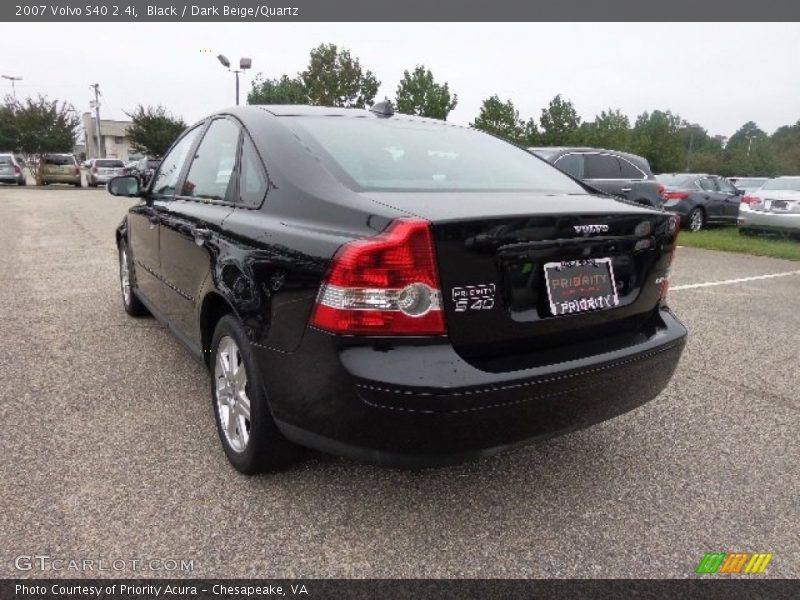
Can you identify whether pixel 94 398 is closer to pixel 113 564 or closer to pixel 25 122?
pixel 113 564

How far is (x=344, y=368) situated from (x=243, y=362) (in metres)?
0.67

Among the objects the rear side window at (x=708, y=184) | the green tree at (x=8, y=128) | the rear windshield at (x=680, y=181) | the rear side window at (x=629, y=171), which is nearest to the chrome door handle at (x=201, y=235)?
the rear side window at (x=629, y=171)

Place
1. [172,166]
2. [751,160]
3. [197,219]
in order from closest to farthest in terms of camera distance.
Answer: [197,219]
[172,166]
[751,160]

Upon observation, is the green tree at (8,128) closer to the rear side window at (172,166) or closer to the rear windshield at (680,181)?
the rear windshield at (680,181)

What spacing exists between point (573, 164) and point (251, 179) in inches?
336

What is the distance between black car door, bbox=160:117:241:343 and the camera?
9.11 ft

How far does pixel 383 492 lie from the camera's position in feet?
8.04

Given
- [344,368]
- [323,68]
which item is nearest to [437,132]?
[344,368]

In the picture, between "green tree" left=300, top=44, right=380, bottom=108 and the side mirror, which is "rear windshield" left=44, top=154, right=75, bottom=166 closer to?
"green tree" left=300, top=44, right=380, bottom=108

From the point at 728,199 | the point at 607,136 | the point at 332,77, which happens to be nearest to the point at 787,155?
the point at 607,136

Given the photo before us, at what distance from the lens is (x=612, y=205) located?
244 cm

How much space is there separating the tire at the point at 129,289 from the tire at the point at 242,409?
2.30m

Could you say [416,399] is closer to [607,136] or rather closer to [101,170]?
[101,170]
